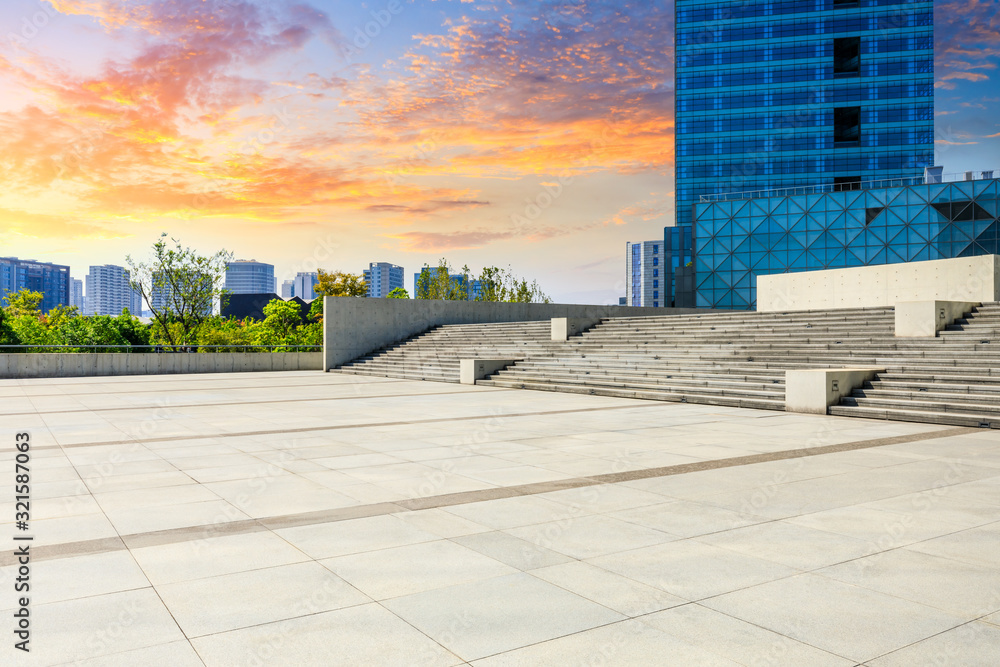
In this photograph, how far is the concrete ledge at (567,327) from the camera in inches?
1054

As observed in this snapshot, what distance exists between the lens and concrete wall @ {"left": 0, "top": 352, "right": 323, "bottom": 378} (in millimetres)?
26203

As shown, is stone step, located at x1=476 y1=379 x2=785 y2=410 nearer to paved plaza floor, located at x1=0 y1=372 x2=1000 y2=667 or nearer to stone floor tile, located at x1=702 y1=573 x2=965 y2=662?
paved plaza floor, located at x1=0 y1=372 x2=1000 y2=667

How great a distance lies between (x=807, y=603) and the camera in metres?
4.21

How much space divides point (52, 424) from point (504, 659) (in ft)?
39.8

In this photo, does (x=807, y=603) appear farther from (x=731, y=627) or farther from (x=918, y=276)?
(x=918, y=276)

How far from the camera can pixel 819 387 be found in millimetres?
13945

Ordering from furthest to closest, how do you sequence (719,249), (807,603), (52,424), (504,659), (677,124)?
1. (677,124)
2. (719,249)
3. (52,424)
4. (807,603)
5. (504,659)

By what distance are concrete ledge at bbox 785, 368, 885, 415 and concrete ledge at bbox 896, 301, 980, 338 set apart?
3.61 m

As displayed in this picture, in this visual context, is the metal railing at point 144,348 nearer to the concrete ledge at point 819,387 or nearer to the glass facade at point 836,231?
the concrete ledge at point 819,387

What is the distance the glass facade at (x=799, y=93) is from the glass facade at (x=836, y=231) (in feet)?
39.6

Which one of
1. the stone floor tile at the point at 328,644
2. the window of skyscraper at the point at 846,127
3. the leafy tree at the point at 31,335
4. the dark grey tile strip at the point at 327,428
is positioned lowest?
the dark grey tile strip at the point at 327,428

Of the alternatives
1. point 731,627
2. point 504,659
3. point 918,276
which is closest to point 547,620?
point 504,659

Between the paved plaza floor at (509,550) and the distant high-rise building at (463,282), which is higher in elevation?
the distant high-rise building at (463,282)

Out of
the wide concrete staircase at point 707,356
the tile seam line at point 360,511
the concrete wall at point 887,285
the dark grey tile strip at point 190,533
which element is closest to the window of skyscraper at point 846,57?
the concrete wall at point 887,285
